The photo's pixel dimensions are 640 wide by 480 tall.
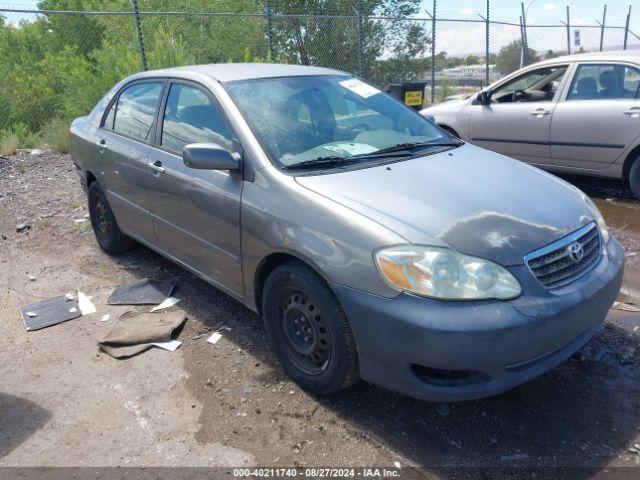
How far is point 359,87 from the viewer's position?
4023 mm

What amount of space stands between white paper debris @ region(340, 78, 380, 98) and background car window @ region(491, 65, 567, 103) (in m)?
3.46

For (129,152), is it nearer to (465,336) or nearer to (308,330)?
(308,330)

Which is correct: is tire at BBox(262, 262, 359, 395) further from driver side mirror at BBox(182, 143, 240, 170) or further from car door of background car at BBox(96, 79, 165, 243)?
car door of background car at BBox(96, 79, 165, 243)

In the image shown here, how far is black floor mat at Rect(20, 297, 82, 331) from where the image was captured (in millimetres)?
4016

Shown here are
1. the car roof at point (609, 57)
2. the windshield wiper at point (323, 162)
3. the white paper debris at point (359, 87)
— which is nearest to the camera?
the windshield wiper at point (323, 162)

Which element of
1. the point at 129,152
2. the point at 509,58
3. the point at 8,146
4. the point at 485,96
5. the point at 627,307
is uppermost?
the point at 509,58

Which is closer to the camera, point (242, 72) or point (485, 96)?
point (242, 72)

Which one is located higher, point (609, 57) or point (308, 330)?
point (609, 57)

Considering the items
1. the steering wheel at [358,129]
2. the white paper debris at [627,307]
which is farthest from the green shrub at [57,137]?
the white paper debris at [627,307]

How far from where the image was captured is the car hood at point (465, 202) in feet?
8.24

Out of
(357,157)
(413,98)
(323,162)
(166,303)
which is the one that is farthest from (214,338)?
(413,98)

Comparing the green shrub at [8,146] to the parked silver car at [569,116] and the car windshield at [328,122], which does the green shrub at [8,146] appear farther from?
the car windshield at [328,122]

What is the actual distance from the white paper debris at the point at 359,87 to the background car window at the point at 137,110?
4.58 ft

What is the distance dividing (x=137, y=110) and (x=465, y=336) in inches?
128
